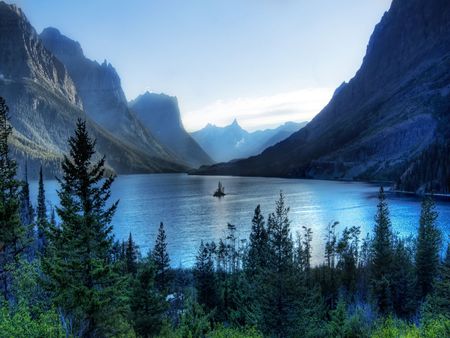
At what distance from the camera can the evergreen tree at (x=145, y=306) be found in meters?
45.5

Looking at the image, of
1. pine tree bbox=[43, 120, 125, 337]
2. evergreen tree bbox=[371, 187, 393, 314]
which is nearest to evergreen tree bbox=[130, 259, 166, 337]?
pine tree bbox=[43, 120, 125, 337]

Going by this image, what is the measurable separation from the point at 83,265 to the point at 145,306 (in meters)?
19.6

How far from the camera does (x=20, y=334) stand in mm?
→ 21344

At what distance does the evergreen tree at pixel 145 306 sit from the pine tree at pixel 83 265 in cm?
1467

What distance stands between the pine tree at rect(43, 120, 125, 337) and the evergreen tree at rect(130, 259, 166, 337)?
48.1ft

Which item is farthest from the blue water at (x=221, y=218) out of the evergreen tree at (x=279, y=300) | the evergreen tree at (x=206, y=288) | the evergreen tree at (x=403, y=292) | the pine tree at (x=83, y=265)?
the pine tree at (x=83, y=265)

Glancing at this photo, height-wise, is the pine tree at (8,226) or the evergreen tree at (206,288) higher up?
the pine tree at (8,226)

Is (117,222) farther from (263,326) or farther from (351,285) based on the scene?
(263,326)

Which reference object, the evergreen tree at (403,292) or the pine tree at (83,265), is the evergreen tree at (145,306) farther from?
the evergreen tree at (403,292)

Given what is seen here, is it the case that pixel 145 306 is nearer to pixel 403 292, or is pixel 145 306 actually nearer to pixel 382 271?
pixel 403 292

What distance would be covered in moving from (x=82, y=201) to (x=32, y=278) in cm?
860

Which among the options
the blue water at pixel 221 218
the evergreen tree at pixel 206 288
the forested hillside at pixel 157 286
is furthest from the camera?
the blue water at pixel 221 218

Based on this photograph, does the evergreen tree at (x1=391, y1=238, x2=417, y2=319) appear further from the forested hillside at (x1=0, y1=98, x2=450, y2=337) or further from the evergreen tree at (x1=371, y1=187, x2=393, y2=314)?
the evergreen tree at (x1=371, y1=187, x2=393, y2=314)

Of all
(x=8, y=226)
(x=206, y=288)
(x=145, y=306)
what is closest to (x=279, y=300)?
(x=145, y=306)
